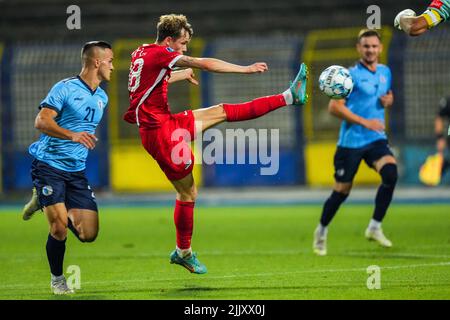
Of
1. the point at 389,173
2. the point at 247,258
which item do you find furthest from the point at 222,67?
the point at 389,173

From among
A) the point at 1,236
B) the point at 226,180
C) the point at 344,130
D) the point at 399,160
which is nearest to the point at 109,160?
the point at 226,180

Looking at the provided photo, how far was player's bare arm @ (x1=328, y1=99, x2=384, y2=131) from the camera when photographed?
10.6 metres

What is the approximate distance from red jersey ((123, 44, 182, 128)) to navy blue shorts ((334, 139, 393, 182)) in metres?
2.87

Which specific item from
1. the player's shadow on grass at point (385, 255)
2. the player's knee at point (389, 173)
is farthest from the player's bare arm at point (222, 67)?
the player's knee at point (389, 173)

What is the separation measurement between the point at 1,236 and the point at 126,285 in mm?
5301

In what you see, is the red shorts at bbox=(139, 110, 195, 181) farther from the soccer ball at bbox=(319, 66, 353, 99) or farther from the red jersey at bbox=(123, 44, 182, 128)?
the soccer ball at bbox=(319, 66, 353, 99)

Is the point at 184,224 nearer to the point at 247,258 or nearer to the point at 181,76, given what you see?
the point at 181,76

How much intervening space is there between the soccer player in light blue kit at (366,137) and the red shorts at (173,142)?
2599 mm

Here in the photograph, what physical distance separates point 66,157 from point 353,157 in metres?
3.68

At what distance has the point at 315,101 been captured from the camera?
20.0m

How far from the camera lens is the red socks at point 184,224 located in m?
8.70

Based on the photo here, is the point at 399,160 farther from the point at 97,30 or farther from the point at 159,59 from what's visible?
the point at 159,59

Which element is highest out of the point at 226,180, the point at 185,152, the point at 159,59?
the point at 159,59

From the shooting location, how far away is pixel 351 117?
34.9 feet
